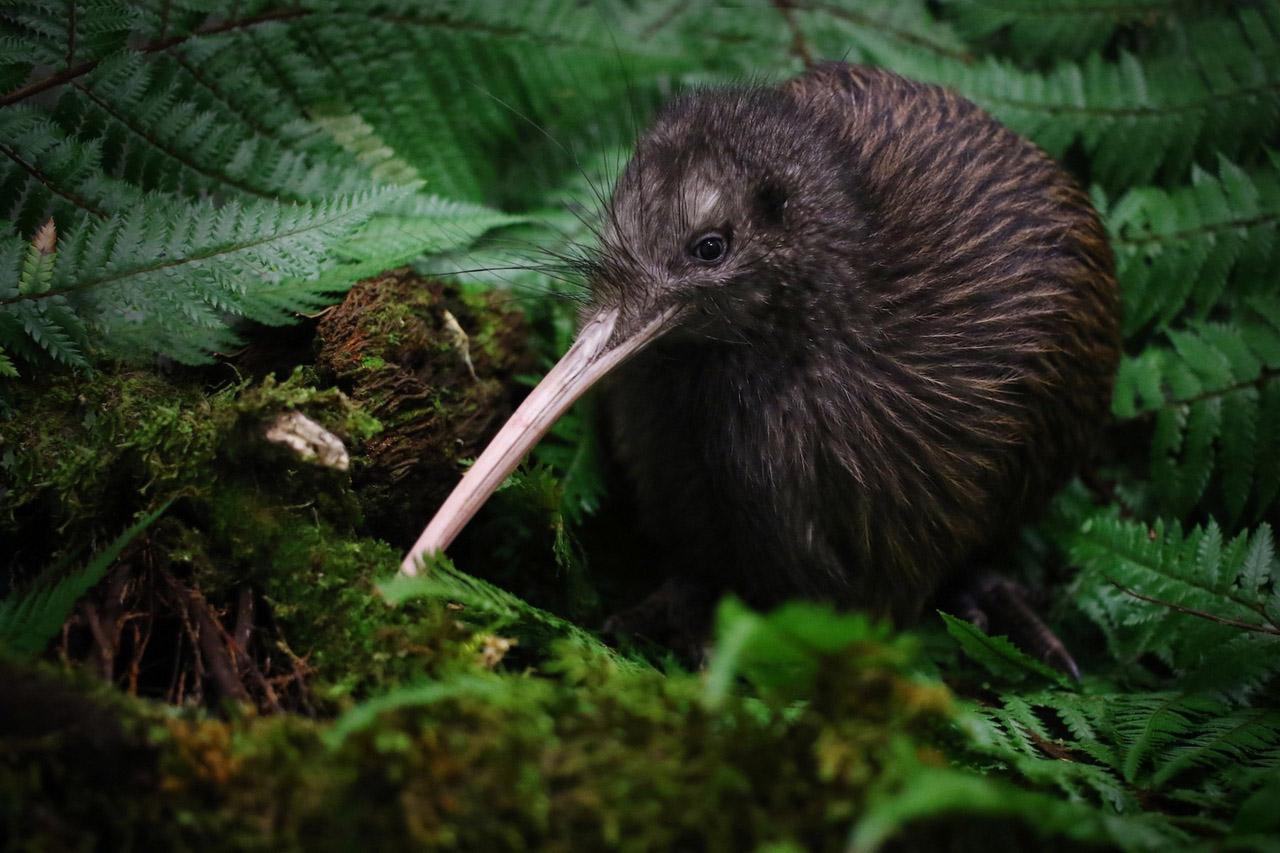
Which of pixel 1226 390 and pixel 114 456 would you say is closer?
pixel 114 456

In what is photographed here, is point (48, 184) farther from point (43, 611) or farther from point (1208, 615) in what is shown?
point (1208, 615)

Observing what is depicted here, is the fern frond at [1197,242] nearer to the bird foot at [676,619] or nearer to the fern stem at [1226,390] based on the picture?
the fern stem at [1226,390]

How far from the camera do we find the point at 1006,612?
2.29 m

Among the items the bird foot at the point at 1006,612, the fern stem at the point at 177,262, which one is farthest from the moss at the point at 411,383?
the bird foot at the point at 1006,612

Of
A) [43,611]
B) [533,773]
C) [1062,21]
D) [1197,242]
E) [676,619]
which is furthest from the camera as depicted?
[1062,21]

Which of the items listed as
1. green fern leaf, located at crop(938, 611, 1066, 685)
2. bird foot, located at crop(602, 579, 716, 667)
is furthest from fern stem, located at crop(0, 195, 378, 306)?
green fern leaf, located at crop(938, 611, 1066, 685)

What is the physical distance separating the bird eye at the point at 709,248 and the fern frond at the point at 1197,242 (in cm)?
116

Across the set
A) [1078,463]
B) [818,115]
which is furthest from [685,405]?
[1078,463]

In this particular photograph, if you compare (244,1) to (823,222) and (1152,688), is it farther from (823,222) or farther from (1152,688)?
(1152,688)

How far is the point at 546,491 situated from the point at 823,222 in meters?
0.73

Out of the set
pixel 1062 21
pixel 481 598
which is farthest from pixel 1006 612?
pixel 1062 21

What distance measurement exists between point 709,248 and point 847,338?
0.32 meters

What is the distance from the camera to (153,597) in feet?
4.95

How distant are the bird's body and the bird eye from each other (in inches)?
0.8
